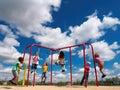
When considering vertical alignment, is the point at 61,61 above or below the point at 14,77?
above

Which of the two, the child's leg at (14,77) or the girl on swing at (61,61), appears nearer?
the child's leg at (14,77)

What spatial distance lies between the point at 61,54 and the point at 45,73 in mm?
3082

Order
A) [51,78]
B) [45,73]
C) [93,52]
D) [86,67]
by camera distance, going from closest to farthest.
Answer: [86,67], [93,52], [51,78], [45,73]

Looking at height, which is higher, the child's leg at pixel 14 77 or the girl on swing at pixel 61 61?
the girl on swing at pixel 61 61

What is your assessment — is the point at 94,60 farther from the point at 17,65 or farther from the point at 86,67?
the point at 17,65

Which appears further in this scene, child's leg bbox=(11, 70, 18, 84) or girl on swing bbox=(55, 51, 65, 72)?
girl on swing bbox=(55, 51, 65, 72)

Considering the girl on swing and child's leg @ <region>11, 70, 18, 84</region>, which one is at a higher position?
the girl on swing

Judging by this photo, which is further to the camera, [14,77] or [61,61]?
[61,61]

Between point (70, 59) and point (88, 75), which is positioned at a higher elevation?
point (70, 59)

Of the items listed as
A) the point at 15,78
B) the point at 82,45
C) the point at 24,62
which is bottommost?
the point at 15,78

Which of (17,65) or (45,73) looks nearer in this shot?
(17,65)

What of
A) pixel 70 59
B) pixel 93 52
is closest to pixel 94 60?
pixel 93 52

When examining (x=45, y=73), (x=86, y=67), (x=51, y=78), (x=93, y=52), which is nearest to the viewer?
(x=86, y=67)

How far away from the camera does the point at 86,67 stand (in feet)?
34.0
